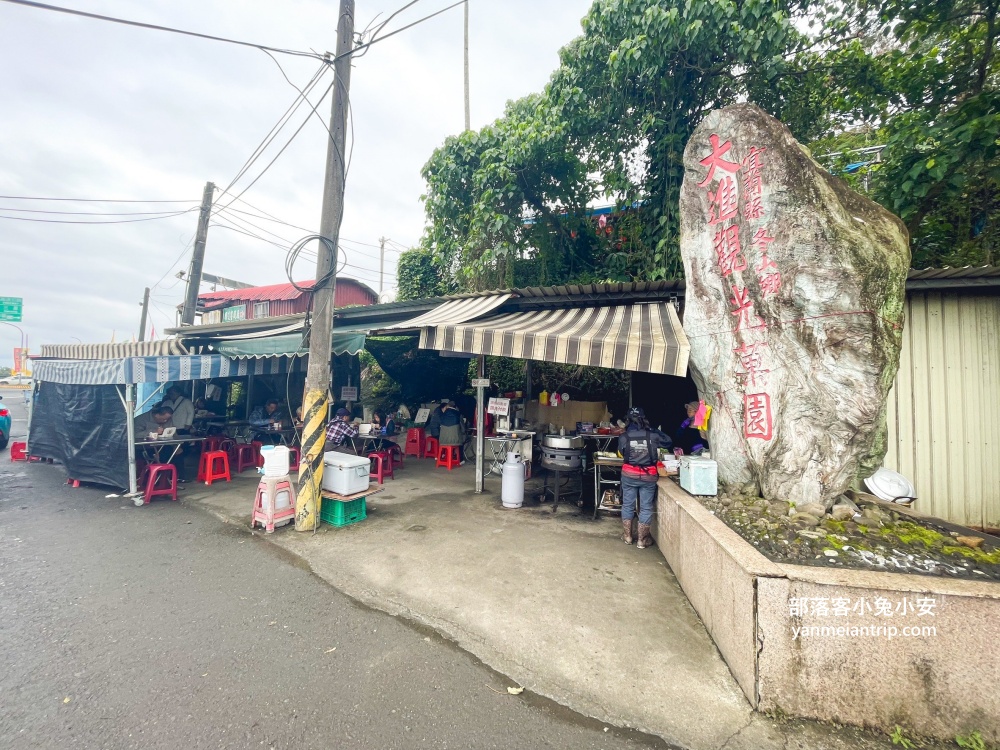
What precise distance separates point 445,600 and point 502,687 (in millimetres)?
1145

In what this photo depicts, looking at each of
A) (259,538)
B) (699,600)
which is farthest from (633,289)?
(259,538)

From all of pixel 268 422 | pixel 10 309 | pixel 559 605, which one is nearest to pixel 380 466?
pixel 268 422

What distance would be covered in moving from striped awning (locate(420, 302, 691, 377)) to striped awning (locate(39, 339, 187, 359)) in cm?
652

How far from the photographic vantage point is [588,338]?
4.88m

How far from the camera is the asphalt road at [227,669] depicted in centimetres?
233

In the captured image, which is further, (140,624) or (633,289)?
(633,289)

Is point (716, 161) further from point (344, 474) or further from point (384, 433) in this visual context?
point (384, 433)

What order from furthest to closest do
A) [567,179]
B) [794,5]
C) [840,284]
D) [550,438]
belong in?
[567,179]
[794,5]
[550,438]
[840,284]

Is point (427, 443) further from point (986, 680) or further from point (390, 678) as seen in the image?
point (986, 680)

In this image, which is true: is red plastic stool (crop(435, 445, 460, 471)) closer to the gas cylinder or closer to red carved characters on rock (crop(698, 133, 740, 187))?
the gas cylinder

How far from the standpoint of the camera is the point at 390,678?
279 centimetres

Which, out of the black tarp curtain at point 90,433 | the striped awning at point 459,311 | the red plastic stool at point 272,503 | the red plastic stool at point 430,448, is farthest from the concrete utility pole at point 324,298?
the red plastic stool at point 430,448

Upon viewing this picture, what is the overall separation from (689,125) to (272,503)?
9540 millimetres

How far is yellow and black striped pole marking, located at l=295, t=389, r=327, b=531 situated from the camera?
5.28 meters
